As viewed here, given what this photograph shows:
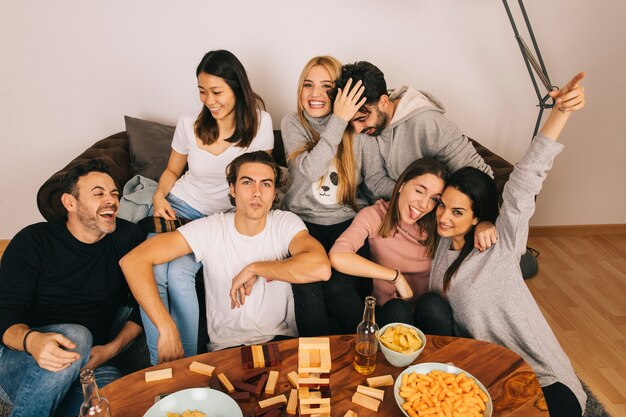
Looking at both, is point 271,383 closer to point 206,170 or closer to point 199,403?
point 199,403

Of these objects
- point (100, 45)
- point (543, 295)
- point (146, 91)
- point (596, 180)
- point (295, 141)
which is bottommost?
point (543, 295)

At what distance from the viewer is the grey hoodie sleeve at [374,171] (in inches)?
89.6

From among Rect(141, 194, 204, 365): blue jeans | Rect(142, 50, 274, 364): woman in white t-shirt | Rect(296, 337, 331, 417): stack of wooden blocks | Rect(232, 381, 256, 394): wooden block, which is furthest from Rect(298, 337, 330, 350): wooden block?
Rect(142, 50, 274, 364): woman in white t-shirt

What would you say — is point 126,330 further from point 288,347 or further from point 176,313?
point 288,347

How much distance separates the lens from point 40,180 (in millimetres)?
3127

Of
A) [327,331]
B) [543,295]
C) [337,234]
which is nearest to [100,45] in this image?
[337,234]

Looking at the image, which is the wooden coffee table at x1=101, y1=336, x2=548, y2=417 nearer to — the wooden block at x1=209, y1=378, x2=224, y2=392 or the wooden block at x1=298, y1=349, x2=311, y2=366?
the wooden block at x1=209, y1=378, x2=224, y2=392

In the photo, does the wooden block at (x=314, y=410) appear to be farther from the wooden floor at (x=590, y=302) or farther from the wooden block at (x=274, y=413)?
the wooden floor at (x=590, y=302)

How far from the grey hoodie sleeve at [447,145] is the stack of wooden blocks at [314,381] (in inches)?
48.3

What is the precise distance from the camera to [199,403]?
1.27 meters

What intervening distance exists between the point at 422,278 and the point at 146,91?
2.03 m

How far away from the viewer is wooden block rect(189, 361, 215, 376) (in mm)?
1384

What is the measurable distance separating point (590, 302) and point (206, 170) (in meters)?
2.26

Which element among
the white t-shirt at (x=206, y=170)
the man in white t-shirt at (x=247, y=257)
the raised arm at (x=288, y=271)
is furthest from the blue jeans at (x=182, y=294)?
the white t-shirt at (x=206, y=170)
